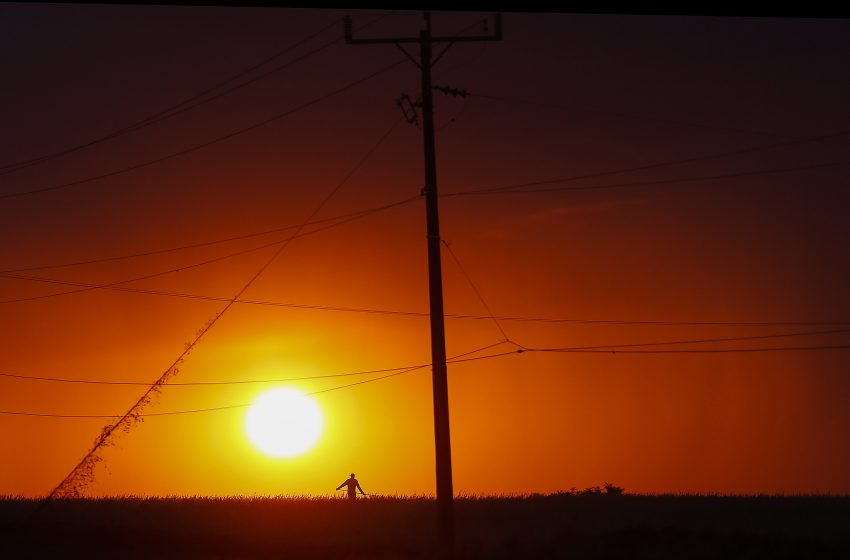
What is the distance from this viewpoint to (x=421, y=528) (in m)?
32.0

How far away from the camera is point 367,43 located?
3059 cm

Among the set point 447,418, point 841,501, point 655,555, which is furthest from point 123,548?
point 841,501

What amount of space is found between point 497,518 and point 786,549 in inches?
483

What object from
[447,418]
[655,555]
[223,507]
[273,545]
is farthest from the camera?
[223,507]

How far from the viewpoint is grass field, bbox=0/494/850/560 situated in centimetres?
2622

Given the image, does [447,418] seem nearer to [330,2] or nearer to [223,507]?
[223,507]

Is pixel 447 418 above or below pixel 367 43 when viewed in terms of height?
below

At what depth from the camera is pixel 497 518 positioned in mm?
36250

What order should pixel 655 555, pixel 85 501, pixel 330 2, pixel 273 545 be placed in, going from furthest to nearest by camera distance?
pixel 85 501
pixel 273 545
pixel 655 555
pixel 330 2

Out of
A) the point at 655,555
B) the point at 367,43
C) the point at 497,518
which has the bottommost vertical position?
the point at 655,555

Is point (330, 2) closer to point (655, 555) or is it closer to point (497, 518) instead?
point (655, 555)

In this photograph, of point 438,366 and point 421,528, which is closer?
point 438,366

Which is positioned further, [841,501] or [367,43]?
[841,501]

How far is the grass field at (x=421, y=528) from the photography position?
1032 inches
